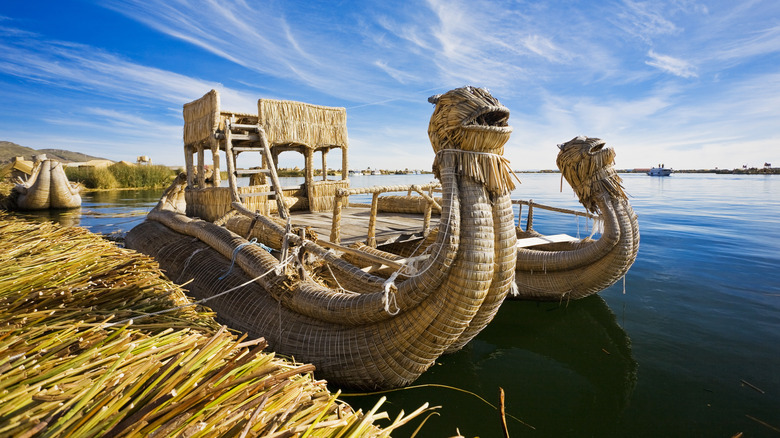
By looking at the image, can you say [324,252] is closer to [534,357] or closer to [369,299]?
[369,299]

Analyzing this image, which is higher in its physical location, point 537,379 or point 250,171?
point 250,171

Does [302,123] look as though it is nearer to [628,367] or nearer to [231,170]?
[231,170]

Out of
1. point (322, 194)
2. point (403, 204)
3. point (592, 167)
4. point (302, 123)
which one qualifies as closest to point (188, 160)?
point (302, 123)

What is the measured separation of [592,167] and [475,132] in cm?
380

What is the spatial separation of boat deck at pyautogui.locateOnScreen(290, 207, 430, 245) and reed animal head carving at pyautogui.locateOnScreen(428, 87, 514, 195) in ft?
12.7

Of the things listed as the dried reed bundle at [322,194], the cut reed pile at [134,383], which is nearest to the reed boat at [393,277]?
the cut reed pile at [134,383]

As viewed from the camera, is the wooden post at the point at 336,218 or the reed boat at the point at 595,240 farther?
the wooden post at the point at 336,218

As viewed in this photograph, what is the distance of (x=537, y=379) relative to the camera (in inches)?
168

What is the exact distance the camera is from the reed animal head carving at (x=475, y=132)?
8.39 feet

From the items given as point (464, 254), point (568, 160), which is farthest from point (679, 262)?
point (464, 254)

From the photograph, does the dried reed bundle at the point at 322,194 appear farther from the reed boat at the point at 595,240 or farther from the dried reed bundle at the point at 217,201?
the reed boat at the point at 595,240

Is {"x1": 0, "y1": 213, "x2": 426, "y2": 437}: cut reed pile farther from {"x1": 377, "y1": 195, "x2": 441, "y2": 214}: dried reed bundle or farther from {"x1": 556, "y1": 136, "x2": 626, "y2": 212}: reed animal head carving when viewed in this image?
{"x1": 377, "y1": 195, "x2": 441, "y2": 214}: dried reed bundle

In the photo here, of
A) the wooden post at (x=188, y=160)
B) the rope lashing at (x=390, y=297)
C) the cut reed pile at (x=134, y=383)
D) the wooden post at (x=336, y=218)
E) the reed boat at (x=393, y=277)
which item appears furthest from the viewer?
the wooden post at (x=188, y=160)

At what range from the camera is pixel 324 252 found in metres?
3.66
